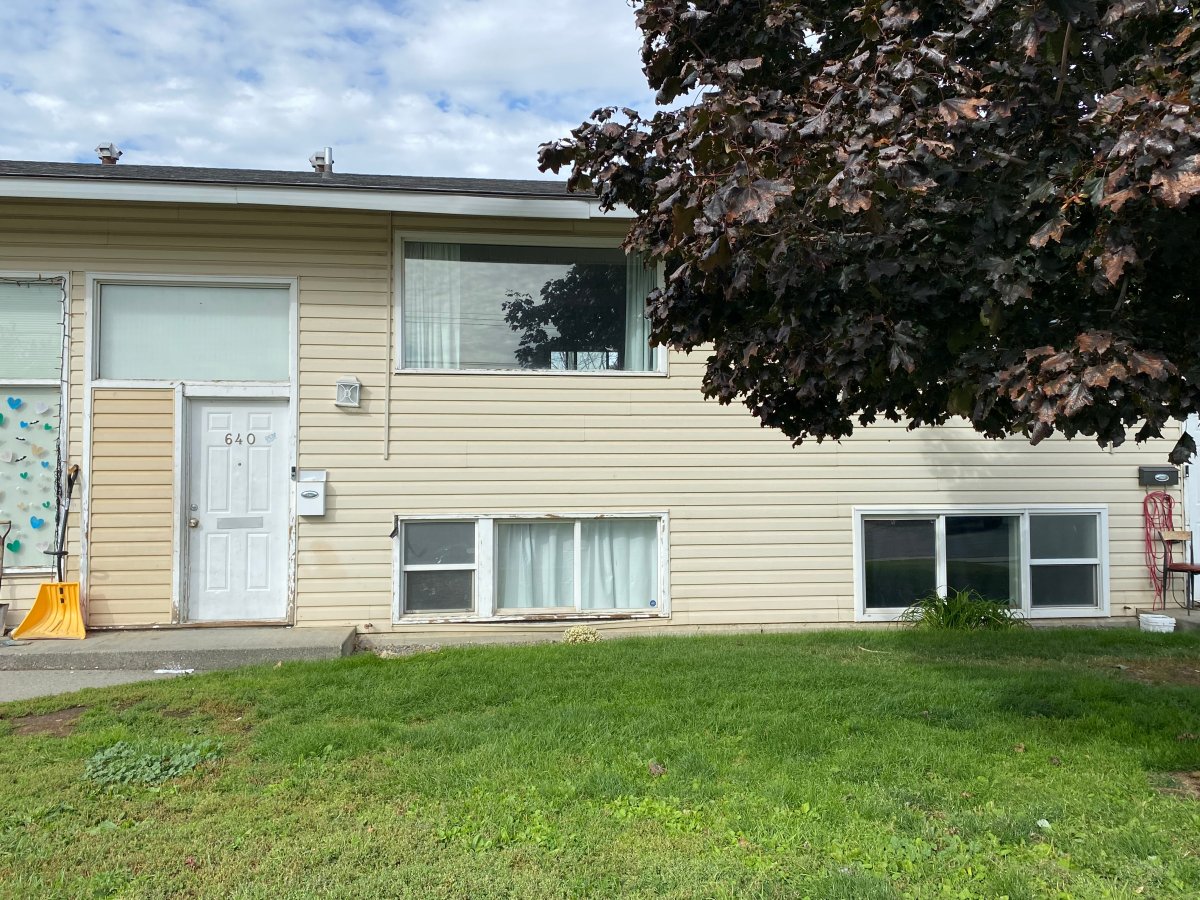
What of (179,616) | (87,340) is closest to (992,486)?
(179,616)

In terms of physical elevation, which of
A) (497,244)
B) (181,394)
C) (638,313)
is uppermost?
(497,244)

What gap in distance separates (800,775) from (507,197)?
16.4ft

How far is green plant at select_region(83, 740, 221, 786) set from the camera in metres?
3.79

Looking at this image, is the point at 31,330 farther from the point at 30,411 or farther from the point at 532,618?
the point at 532,618

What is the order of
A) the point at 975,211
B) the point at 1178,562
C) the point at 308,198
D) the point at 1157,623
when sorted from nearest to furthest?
the point at 975,211 → the point at 308,198 → the point at 1157,623 → the point at 1178,562

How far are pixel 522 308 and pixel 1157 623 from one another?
6159 millimetres

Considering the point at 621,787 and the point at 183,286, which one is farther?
the point at 183,286

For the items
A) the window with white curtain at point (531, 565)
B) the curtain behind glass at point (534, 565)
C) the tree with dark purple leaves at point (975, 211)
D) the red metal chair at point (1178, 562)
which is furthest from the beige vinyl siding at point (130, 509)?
the red metal chair at point (1178, 562)

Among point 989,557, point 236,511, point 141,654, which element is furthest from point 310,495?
point 989,557

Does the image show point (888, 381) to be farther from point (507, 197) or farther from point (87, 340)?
point (87, 340)

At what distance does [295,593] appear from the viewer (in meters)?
7.11

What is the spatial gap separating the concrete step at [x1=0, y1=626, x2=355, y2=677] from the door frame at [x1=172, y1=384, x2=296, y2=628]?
1.16 feet

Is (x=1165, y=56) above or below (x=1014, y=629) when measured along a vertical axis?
above

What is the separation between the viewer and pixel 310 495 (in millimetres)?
7121
